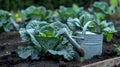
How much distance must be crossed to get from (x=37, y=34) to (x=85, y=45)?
25.1 inches

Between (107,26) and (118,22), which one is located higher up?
(107,26)

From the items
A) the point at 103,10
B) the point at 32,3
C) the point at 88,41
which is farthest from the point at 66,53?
the point at 32,3

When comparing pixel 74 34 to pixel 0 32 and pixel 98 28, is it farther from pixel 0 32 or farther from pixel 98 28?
→ pixel 0 32

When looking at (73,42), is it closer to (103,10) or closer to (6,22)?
(6,22)

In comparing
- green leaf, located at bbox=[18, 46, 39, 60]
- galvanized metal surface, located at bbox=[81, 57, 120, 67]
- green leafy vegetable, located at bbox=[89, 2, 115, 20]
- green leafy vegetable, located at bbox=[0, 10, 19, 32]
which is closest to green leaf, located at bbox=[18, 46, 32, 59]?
green leaf, located at bbox=[18, 46, 39, 60]

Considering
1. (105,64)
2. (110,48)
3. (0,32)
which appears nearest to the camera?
(105,64)

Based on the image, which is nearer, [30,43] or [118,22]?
[30,43]

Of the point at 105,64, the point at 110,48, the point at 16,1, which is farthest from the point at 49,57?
the point at 16,1

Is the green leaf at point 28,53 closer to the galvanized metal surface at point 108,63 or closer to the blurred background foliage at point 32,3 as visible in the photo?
the galvanized metal surface at point 108,63

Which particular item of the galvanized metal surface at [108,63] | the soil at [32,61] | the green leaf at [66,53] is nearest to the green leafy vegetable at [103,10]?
the soil at [32,61]

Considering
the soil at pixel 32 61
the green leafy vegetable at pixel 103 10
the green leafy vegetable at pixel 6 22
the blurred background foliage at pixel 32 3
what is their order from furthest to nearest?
the blurred background foliage at pixel 32 3 → the green leafy vegetable at pixel 103 10 → the green leafy vegetable at pixel 6 22 → the soil at pixel 32 61

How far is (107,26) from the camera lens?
5230 millimetres

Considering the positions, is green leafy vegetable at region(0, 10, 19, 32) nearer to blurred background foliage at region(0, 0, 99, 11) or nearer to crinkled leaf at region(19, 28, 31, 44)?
crinkled leaf at region(19, 28, 31, 44)

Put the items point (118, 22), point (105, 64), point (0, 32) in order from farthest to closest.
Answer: point (118, 22), point (0, 32), point (105, 64)
